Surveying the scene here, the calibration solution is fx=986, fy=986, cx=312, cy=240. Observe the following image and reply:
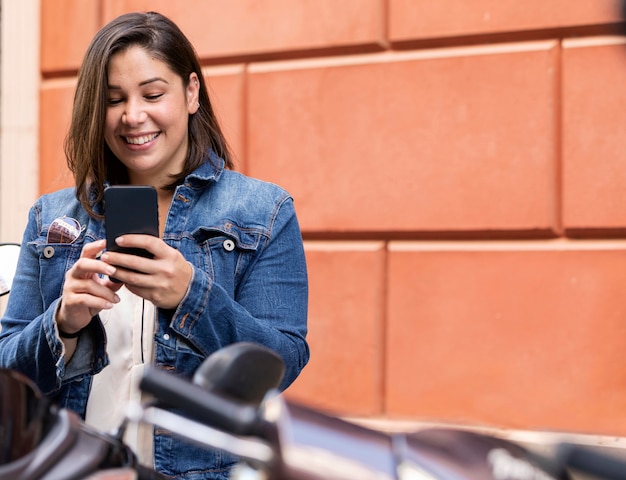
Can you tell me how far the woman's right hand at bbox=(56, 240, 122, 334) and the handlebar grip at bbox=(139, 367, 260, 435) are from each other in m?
0.76

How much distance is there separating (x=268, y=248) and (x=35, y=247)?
21.1 inches

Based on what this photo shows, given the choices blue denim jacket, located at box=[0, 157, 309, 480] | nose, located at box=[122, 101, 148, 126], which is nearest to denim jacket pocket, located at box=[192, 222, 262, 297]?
blue denim jacket, located at box=[0, 157, 309, 480]

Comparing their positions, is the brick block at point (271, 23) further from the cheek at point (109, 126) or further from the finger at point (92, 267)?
the finger at point (92, 267)

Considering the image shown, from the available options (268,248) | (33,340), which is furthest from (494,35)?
(33,340)

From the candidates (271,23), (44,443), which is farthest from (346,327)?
(44,443)

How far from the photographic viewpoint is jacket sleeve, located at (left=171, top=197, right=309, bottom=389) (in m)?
1.97

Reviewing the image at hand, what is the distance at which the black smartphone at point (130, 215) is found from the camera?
182cm

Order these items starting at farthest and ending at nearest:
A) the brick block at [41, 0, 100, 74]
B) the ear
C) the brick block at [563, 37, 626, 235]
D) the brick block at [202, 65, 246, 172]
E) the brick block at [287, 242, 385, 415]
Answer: the brick block at [41, 0, 100, 74] < the brick block at [202, 65, 246, 172] < the brick block at [287, 242, 385, 415] < the brick block at [563, 37, 626, 235] < the ear

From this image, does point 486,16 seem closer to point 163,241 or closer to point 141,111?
point 141,111

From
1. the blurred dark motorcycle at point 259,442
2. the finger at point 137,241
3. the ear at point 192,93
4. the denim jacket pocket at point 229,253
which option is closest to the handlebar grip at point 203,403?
the blurred dark motorcycle at point 259,442

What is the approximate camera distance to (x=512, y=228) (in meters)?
4.22

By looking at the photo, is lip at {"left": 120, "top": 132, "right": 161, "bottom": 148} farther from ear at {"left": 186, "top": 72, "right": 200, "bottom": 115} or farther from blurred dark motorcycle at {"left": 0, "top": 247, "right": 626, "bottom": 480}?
blurred dark motorcycle at {"left": 0, "top": 247, "right": 626, "bottom": 480}

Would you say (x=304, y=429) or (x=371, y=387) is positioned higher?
(x=304, y=429)

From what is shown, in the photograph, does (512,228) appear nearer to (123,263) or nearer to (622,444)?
(622,444)
